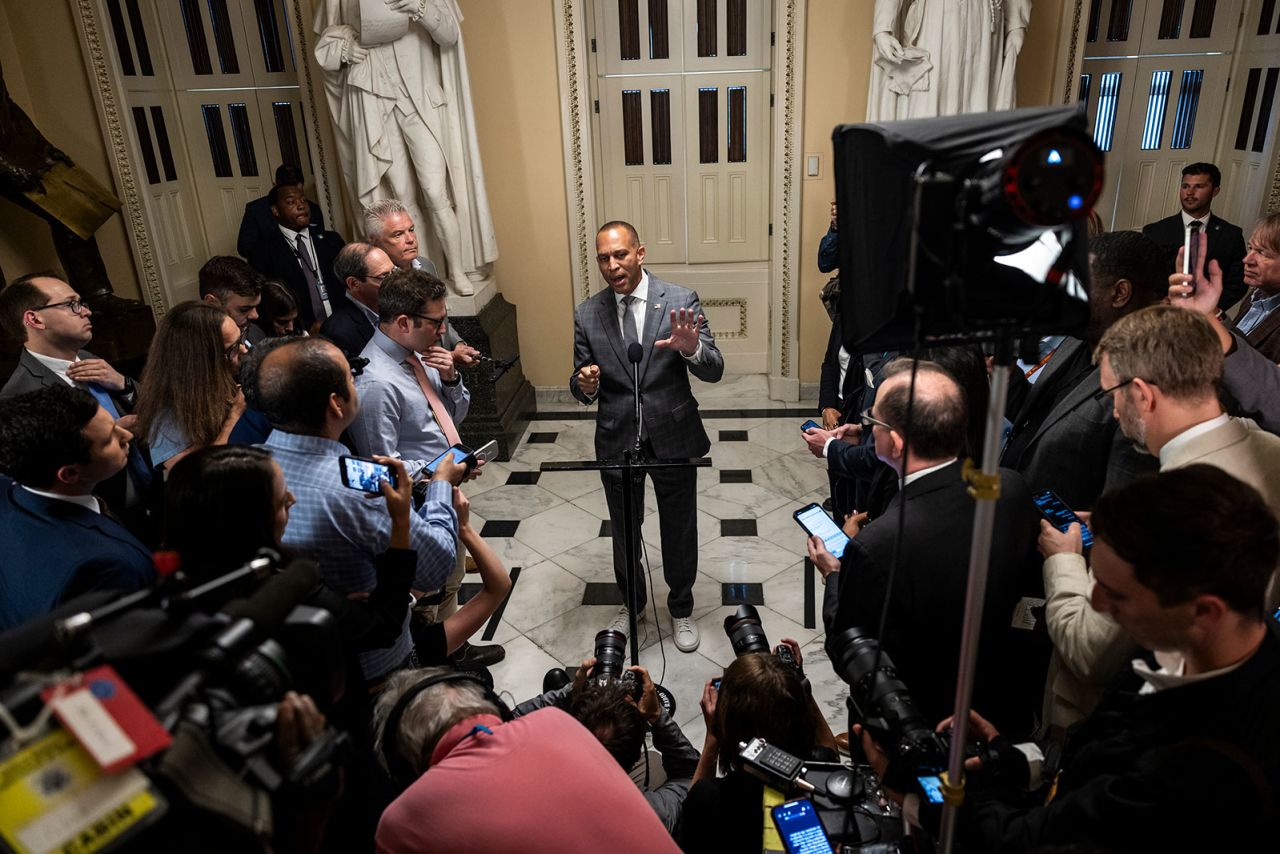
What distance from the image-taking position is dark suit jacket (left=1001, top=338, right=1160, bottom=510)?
2.10m

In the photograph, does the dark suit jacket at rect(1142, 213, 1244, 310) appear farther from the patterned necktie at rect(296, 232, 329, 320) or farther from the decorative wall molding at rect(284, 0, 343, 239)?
the decorative wall molding at rect(284, 0, 343, 239)

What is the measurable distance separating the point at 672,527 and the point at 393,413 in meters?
1.31

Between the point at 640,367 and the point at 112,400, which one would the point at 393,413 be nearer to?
the point at 640,367

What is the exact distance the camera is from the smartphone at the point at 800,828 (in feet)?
4.58

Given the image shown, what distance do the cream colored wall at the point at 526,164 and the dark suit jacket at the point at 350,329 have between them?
2.47m

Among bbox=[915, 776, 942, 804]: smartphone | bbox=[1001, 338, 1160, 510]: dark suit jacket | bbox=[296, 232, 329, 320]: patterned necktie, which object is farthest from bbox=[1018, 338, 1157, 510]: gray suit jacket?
bbox=[296, 232, 329, 320]: patterned necktie

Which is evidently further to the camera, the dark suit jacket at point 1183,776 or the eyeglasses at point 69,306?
the eyeglasses at point 69,306

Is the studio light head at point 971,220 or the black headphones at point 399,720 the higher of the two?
the studio light head at point 971,220

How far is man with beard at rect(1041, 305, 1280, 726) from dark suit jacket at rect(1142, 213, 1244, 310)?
128 inches

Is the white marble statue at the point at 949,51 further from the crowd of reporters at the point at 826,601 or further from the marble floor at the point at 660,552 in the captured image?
the crowd of reporters at the point at 826,601

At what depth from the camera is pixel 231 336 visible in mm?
2682

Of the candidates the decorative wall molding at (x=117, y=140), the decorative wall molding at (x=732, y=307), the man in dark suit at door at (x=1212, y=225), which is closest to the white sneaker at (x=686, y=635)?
the decorative wall molding at (x=732, y=307)

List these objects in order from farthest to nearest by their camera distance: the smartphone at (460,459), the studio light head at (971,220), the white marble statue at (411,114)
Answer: the white marble statue at (411,114)
the smartphone at (460,459)
the studio light head at (971,220)

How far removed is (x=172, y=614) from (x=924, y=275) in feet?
3.55
